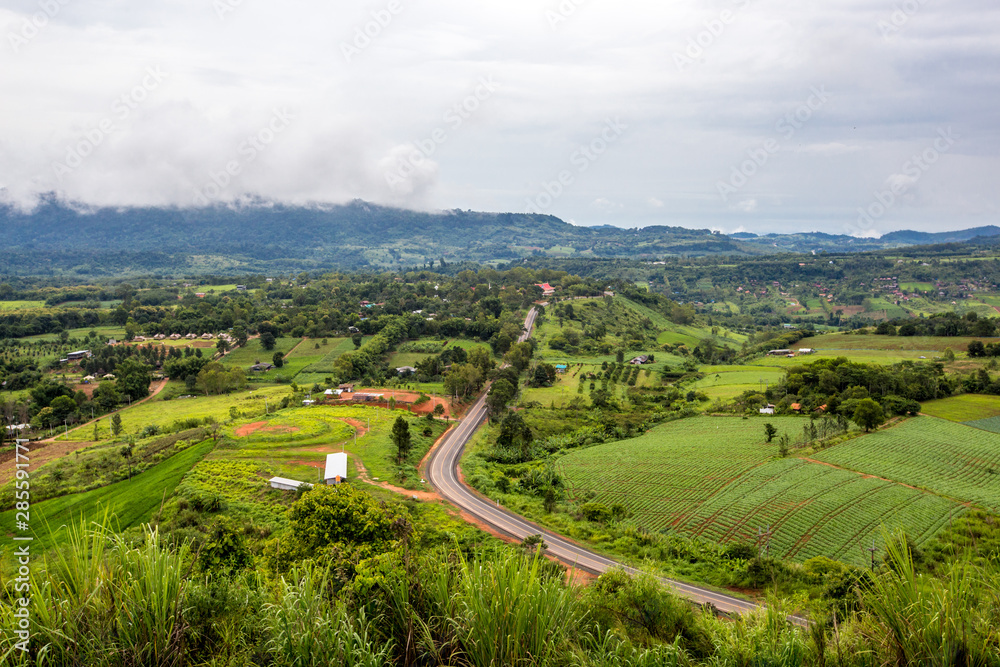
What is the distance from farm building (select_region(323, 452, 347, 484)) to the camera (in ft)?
140

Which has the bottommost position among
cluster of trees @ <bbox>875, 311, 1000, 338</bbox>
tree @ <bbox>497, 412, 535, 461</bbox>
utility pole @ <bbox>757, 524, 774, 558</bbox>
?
tree @ <bbox>497, 412, 535, 461</bbox>

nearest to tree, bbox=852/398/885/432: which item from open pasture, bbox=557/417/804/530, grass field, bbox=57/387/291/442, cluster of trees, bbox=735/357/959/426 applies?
cluster of trees, bbox=735/357/959/426

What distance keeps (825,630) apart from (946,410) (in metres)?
A: 63.1

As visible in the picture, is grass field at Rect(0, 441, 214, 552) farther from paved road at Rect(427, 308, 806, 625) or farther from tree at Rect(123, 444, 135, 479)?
paved road at Rect(427, 308, 806, 625)

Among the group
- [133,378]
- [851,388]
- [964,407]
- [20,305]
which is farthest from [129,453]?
[20,305]

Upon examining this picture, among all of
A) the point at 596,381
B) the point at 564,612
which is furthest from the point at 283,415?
the point at 564,612

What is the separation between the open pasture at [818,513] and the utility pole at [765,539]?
26 centimetres

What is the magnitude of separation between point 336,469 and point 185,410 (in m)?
38.5

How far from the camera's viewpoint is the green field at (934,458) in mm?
39438

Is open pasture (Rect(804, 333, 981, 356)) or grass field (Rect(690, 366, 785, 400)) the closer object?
grass field (Rect(690, 366, 785, 400))

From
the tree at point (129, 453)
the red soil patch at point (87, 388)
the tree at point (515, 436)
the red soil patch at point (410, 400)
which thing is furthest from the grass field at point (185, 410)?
the tree at point (515, 436)

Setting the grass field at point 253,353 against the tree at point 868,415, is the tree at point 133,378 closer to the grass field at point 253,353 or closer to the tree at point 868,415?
the grass field at point 253,353

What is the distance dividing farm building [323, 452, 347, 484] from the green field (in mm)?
41321

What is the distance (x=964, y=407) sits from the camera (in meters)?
58.9
